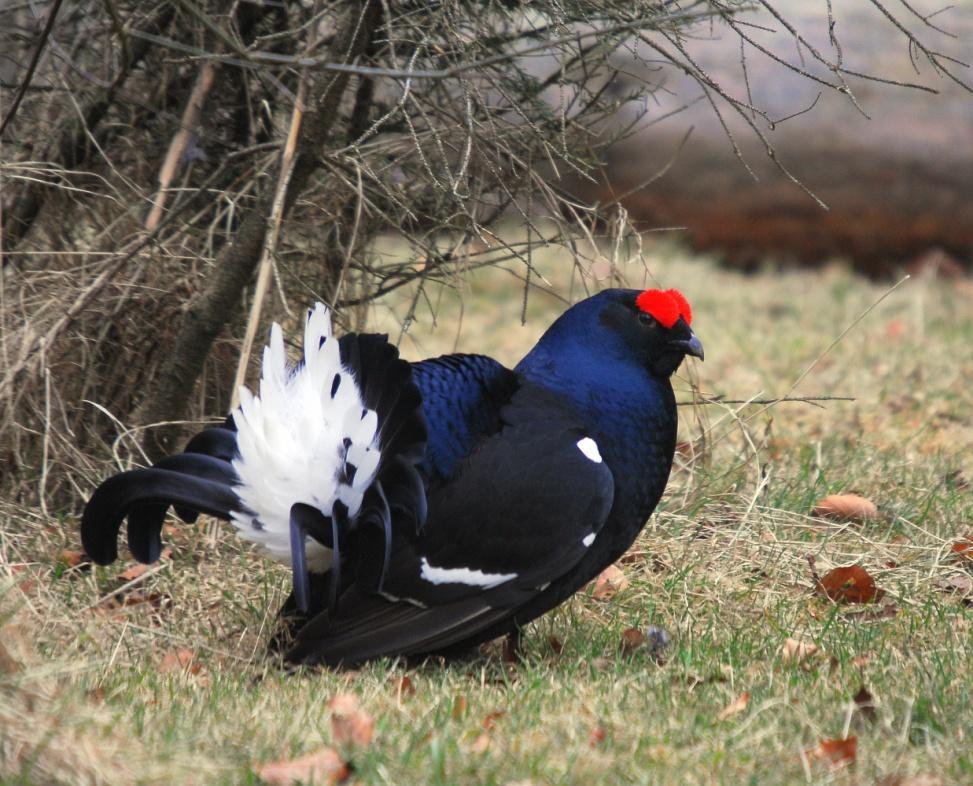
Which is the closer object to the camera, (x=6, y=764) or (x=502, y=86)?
(x=6, y=764)

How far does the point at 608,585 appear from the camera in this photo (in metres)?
3.66

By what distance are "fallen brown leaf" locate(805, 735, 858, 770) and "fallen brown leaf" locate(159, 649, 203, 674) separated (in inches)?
55.8

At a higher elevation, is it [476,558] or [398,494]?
[398,494]

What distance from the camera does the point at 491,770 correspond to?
222 cm

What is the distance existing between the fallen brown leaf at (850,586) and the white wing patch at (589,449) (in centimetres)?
92

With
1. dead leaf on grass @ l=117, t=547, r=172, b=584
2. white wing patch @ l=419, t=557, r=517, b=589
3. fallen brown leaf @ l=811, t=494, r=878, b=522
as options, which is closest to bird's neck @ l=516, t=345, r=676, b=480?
white wing patch @ l=419, t=557, r=517, b=589

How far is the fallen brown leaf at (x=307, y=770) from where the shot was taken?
2186mm

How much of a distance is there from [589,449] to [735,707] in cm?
70

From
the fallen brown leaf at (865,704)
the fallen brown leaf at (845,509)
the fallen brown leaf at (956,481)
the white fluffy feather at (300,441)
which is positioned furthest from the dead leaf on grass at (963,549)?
the white fluffy feather at (300,441)

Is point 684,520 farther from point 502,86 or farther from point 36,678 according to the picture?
point 36,678

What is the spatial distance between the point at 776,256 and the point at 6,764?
7363mm

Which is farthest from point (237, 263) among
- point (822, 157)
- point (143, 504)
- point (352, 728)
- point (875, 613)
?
point (822, 157)

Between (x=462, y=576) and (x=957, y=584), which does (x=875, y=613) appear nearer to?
(x=957, y=584)

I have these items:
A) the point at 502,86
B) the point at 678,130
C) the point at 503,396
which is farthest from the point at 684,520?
the point at 678,130
